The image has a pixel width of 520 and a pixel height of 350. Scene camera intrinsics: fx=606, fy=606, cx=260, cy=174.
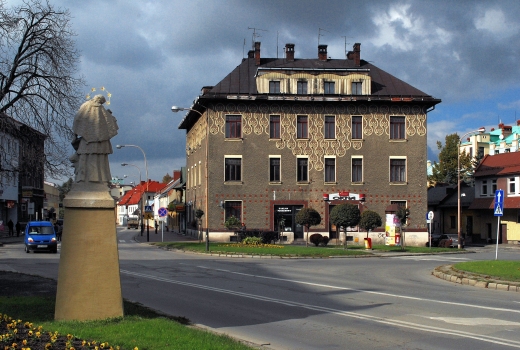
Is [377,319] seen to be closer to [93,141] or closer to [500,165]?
[93,141]

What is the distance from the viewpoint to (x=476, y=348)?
9320 millimetres

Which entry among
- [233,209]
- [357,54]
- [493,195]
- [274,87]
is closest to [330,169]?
[274,87]

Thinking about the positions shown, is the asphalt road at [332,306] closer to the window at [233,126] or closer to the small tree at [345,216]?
the small tree at [345,216]

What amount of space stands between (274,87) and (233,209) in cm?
1044

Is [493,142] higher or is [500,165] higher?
[493,142]

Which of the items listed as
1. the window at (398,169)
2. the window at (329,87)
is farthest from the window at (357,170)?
the window at (329,87)

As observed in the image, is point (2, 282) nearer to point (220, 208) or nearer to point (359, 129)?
point (220, 208)

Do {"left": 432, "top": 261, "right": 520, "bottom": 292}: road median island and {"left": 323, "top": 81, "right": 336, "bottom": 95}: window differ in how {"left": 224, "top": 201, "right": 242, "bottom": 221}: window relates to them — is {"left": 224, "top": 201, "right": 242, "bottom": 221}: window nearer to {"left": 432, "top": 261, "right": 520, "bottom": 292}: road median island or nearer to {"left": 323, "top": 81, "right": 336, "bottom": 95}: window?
{"left": 323, "top": 81, "right": 336, "bottom": 95}: window

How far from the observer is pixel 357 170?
49.7 metres

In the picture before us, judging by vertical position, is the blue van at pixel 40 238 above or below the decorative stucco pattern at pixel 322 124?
below

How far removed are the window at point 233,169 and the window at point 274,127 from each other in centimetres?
339

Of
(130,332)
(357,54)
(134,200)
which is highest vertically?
(357,54)

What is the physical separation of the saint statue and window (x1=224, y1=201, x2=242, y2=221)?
1492 inches

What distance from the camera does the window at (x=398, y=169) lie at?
49.7m
